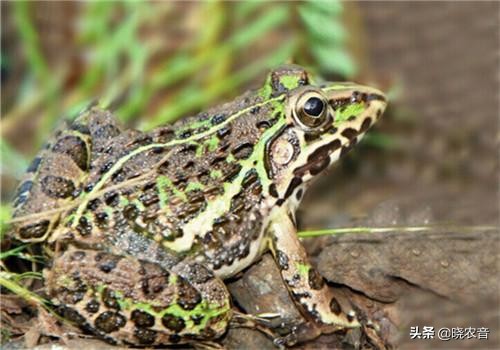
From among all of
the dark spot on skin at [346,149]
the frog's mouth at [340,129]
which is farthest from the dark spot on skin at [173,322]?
the dark spot on skin at [346,149]

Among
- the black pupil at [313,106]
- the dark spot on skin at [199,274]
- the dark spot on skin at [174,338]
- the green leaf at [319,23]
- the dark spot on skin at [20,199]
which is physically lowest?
the dark spot on skin at [174,338]

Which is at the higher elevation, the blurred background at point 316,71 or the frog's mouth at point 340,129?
the blurred background at point 316,71

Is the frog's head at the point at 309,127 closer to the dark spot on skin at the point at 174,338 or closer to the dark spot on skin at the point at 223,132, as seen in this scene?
the dark spot on skin at the point at 223,132

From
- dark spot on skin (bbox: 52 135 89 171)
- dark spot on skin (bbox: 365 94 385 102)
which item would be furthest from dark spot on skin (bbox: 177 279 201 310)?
dark spot on skin (bbox: 365 94 385 102)

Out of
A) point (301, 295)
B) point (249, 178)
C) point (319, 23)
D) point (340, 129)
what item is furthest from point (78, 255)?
point (319, 23)

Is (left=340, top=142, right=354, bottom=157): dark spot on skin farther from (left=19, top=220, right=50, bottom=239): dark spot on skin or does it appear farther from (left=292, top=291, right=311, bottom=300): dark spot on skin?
(left=19, top=220, right=50, bottom=239): dark spot on skin

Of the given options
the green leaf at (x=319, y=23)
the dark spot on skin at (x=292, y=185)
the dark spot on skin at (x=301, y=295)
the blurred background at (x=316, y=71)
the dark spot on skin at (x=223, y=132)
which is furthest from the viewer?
the blurred background at (x=316, y=71)

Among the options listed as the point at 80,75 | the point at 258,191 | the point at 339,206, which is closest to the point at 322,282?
the point at 258,191
